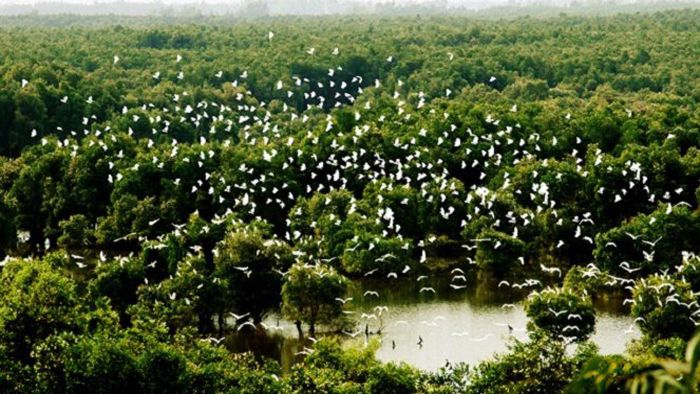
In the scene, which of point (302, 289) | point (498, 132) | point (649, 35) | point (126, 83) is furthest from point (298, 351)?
point (649, 35)

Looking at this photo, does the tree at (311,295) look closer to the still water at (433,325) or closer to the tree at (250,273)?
the still water at (433,325)

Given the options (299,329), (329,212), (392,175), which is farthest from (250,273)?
(392,175)

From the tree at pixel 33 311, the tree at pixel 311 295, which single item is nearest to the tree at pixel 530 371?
the tree at pixel 33 311

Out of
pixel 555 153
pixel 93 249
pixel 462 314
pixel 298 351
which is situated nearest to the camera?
pixel 298 351

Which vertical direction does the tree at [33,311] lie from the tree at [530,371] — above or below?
above

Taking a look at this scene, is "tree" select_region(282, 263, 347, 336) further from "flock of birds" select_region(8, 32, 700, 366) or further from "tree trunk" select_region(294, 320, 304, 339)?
"flock of birds" select_region(8, 32, 700, 366)

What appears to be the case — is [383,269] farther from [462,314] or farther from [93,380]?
[93,380]

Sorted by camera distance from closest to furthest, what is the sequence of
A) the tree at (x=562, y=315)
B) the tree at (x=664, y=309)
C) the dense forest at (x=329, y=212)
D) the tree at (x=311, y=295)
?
the dense forest at (x=329, y=212) → the tree at (x=664, y=309) → the tree at (x=562, y=315) → the tree at (x=311, y=295)
